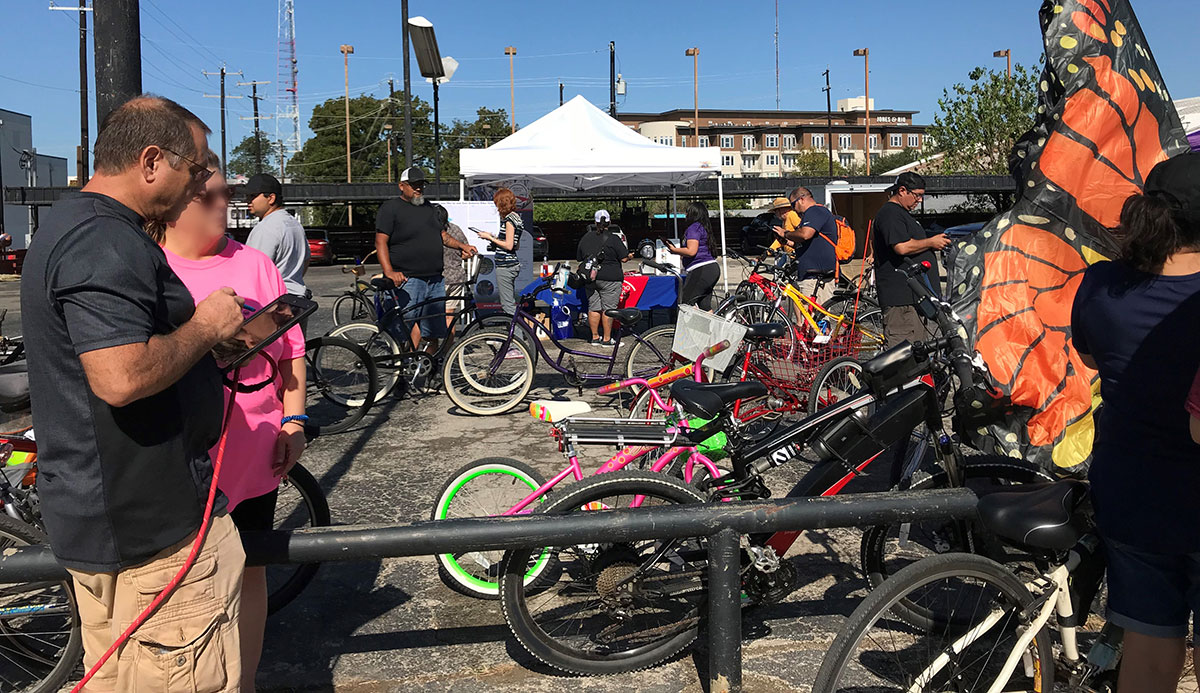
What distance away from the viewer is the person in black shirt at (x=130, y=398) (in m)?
1.85

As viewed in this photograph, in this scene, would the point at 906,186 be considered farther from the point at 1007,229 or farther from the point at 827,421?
the point at 827,421

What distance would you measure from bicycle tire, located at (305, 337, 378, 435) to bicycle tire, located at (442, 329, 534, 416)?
69cm

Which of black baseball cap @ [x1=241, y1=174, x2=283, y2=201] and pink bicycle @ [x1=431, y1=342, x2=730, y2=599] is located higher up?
black baseball cap @ [x1=241, y1=174, x2=283, y2=201]

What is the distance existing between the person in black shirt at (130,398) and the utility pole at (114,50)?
1701mm

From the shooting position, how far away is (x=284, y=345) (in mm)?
Result: 2984

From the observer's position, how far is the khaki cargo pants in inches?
80.7

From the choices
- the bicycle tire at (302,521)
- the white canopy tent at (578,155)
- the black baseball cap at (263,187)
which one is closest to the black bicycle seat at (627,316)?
the black baseball cap at (263,187)

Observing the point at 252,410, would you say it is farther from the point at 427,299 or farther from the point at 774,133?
the point at 774,133

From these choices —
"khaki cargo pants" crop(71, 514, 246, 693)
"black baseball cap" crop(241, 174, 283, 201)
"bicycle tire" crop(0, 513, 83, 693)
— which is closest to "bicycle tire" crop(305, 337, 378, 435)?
"black baseball cap" crop(241, 174, 283, 201)

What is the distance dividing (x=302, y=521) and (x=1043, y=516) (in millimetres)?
2931

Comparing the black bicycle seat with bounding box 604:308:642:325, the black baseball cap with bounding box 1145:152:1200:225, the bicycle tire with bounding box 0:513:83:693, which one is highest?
the black baseball cap with bounding box 1145:152:1200:225

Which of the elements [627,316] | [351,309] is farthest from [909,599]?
[351,309]

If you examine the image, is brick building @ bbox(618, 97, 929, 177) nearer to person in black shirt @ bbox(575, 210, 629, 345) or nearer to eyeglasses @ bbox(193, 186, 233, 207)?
person in black shirt @ bbox(575, 210, 629, 345)

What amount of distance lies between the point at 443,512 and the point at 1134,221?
115 inches
